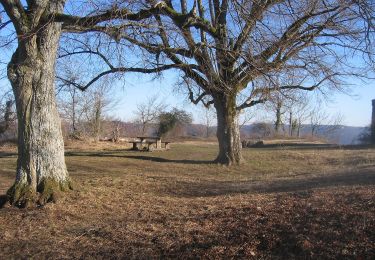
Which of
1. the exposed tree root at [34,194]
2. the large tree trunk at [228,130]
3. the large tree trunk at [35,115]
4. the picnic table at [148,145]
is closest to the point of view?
the exposed tree root at [34,194]

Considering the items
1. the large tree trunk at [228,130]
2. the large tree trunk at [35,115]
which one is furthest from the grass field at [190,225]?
the large tree trunk at [228,130]

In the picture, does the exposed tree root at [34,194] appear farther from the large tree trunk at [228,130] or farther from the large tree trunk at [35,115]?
the large tree trunk at [228,130]

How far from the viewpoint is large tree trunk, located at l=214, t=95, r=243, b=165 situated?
52.6 feet

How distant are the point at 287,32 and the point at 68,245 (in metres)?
9.02

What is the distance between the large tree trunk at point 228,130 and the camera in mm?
16031

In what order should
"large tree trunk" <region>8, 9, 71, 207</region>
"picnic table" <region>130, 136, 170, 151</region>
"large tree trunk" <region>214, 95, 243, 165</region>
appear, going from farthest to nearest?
"picnic table" <region>130, 136, 170, 151</region>, "large tree trunk" <region>214, 95, 243, 165</region>, "large tree trunk" <region>8, 9, 71, 207</region>

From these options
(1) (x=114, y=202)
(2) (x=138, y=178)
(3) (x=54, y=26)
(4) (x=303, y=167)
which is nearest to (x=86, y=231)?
(1) (x=114, y=202)

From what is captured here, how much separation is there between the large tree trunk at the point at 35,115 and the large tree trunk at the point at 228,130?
8.54m

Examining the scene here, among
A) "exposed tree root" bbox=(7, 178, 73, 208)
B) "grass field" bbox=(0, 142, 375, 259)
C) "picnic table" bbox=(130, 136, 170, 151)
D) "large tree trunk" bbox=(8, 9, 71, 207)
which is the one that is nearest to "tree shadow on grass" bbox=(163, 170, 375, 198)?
"grass field" bbox=(0, 142, 375, 259)

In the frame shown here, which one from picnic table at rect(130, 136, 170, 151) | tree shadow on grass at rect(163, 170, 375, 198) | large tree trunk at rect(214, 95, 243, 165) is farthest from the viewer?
picnic table at rect(130, 136, 170, 151)

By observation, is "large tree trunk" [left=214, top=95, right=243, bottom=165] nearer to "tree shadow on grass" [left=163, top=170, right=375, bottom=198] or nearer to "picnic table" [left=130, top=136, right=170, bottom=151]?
"tree shadow on grass" [left=163, top=170, right=375, bottom=198]

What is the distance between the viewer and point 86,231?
6328mm

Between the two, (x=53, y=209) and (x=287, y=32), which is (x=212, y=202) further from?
(x=287, y=32)

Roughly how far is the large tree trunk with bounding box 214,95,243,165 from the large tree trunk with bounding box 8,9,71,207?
8539 millimetres
